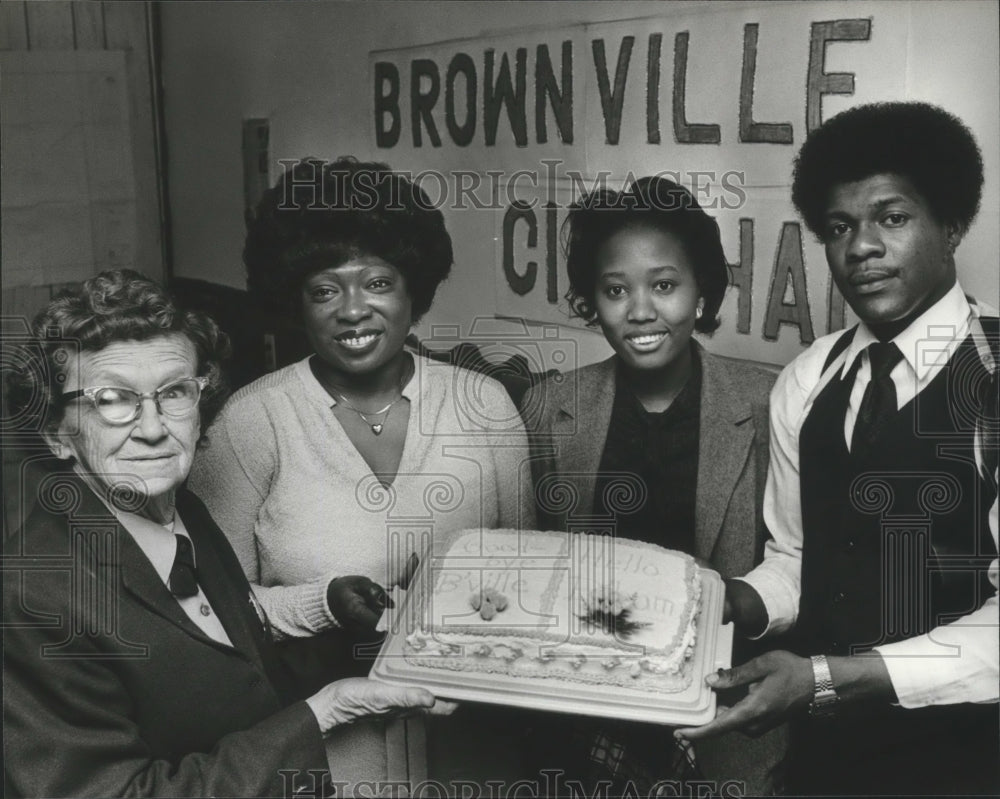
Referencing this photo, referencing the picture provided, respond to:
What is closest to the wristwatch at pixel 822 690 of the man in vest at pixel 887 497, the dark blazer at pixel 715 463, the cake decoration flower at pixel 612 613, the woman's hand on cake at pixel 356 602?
the man in vest at pixel 887 497

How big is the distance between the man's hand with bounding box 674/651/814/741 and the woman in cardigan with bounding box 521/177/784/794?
0.42 ft

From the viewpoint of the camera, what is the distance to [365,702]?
141 cm

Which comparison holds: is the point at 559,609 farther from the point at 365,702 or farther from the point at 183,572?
the point at 183,572

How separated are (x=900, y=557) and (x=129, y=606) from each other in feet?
3.38

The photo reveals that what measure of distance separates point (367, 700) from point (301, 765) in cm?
13

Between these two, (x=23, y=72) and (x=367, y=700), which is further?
(x=23, y=72)

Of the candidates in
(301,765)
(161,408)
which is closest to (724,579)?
(301,765)

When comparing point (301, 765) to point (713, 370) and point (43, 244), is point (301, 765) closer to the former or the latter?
point (713, 370)

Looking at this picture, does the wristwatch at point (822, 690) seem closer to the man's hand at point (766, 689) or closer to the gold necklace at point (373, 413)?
the man's hand at point (766, 689)

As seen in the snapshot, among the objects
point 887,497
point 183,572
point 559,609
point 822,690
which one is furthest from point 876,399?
point 183,572

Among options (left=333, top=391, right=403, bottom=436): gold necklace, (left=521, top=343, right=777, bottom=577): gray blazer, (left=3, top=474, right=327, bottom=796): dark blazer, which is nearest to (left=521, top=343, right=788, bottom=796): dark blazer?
(left=521, top=343, right=777, bottom=577): gray blazer

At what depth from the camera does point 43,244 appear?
1.64m

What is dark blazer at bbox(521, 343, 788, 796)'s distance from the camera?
1.50 meters

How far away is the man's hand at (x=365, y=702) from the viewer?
138 cm
